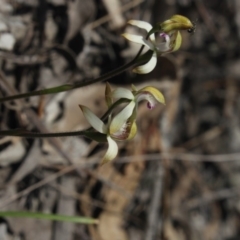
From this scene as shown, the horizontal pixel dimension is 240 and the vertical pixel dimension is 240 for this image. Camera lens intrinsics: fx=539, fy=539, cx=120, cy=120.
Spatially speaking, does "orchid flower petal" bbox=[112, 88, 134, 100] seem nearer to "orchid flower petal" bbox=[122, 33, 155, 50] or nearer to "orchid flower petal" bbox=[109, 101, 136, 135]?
"orchid flower petal" bbox=[109, 101, 136, 135]

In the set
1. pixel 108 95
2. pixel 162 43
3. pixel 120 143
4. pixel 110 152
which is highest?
pixel 120 143

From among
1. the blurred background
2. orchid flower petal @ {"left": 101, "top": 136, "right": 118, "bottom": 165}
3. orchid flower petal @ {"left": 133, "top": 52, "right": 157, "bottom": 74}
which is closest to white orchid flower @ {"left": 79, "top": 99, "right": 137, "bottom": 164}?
orchid flower petal @ {"left": 101, "top": 136, "right": 118, "bottom": 165}

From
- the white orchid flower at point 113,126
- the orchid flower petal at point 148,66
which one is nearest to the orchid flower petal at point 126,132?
the white orchid flower at point 113,126

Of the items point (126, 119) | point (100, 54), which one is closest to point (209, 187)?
point (100, 54)

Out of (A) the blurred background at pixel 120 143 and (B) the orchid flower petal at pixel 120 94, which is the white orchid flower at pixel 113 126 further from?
(A) the blurred background at pixel 120 143

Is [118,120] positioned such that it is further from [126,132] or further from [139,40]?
[139,40]

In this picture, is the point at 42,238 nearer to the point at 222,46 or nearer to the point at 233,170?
the point at 233,170

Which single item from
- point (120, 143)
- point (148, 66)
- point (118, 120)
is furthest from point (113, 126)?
point (120, 143)
